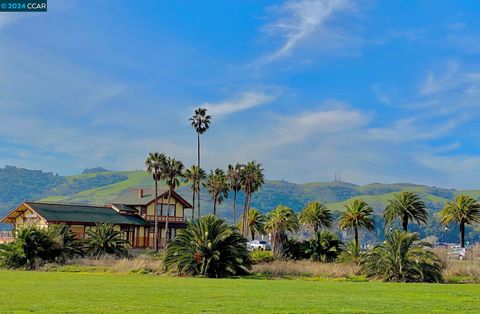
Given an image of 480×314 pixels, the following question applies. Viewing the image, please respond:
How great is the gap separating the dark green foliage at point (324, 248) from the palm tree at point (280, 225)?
154 inches

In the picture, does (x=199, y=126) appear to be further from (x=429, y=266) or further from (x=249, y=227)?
(x=429, y=266)

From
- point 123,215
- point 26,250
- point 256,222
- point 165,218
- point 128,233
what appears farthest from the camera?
point 165,218

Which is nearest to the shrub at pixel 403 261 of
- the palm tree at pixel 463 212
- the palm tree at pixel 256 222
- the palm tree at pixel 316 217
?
the palm tree at pixel 463 212

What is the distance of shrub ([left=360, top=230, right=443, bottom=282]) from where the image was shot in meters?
46.7

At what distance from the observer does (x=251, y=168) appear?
320 feet

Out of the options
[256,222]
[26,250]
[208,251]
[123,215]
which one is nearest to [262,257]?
[208,251]

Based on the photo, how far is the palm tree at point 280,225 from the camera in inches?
2916

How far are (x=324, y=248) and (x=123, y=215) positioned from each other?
128 feet

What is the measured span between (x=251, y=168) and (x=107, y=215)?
25.4 m

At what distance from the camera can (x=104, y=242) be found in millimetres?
65125

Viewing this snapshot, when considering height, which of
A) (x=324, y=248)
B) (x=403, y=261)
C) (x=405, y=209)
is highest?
(x=405, y=209)

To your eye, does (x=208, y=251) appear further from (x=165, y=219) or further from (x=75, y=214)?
(x=165, y=219)

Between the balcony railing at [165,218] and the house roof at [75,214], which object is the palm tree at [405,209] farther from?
the house roof at [75,214]

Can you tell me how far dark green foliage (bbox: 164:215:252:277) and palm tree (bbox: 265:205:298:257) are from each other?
72.0ft
